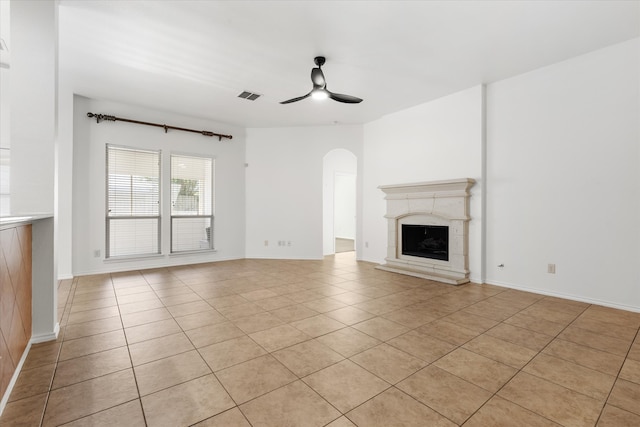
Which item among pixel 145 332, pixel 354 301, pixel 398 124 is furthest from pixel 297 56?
pixel 145 332

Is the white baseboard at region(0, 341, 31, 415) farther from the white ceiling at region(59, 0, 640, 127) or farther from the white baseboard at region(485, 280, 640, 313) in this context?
the white baseboard at region(485, 280, 640, 313)

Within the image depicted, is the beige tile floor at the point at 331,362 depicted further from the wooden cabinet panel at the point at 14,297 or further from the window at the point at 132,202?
the window at the point at 132,202

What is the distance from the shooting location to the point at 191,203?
616 cm

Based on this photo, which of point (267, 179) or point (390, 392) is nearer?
point (390, 392)

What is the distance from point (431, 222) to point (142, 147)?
5607 mm

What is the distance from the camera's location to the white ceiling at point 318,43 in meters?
2.81

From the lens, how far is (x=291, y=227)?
22.2 ft

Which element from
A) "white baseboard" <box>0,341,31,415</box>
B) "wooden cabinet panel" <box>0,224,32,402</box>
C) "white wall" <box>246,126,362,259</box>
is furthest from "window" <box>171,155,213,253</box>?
"white baseboard" <box>0,341,31,415</box>

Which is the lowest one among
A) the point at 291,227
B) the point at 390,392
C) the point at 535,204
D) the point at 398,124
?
the point at 390,392

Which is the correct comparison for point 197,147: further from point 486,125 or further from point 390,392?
point 390,392

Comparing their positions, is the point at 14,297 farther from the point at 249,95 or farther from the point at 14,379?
the point at 249,95

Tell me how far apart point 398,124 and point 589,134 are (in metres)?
2.94

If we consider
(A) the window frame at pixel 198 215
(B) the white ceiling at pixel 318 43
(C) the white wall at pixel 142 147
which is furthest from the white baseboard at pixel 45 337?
(A) the window frame at pixel 198 215

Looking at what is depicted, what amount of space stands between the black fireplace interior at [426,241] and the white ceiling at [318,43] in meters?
2.35
